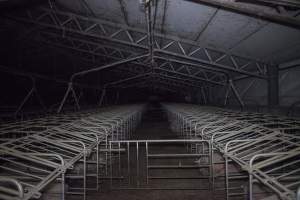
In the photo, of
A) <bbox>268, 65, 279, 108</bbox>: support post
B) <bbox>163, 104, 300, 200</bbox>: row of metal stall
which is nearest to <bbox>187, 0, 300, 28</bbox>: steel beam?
<bbox>163, 104, 300, 200</bbox>: row of metal stall

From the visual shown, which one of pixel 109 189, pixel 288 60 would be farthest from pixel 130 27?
pixel 109 189

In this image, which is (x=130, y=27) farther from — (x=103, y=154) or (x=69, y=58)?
(x=69, y=58)

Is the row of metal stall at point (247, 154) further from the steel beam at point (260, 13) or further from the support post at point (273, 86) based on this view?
the support post at point (273, 86)

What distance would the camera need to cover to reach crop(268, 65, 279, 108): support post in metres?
10.8

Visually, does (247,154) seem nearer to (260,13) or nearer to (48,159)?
(260,13)

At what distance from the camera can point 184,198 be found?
589cm

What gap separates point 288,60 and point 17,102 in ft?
48.1

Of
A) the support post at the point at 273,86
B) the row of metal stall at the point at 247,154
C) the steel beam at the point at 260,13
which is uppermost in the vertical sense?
the steel beam at the point at 260,13

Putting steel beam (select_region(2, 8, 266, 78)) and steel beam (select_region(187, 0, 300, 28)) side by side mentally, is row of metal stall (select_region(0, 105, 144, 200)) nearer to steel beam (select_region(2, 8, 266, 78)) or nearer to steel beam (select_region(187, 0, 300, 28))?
steel beam (select_region(187, 0, 300, 28))

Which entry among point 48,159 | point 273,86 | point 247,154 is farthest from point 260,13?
point 273,86

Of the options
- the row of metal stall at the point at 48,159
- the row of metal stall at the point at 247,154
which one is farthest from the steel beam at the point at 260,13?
the row of metal stall at the point at 48,159

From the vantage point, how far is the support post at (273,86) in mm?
10844

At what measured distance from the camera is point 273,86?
35.9 ft

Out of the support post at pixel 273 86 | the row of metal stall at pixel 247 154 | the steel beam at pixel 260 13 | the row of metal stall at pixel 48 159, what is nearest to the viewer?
the row of metal stall at pixel 48 159
